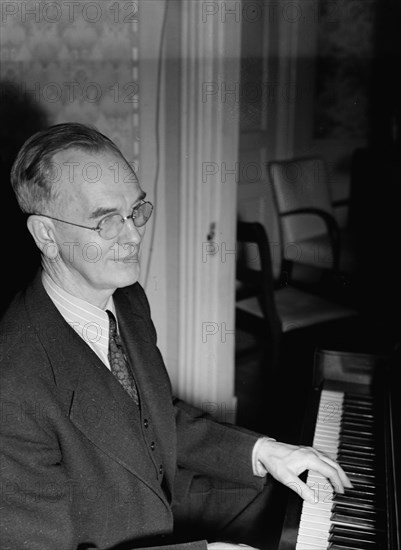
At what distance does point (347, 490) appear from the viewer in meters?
1.51

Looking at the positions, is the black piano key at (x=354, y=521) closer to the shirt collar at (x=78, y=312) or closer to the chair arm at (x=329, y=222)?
the shirt collar at (x=78, y=312)

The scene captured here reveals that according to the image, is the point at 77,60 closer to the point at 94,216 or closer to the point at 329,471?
the point at 94,216

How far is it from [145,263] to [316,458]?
4.44 ft

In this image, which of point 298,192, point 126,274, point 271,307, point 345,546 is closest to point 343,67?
point 298,192

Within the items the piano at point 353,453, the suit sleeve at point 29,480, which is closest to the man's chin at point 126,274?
the suit sleeve at point 29,480

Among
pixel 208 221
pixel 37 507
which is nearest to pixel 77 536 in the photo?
pixel 37 507

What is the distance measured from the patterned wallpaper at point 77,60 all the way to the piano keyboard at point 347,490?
115 centimetres

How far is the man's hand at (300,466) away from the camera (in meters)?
1.48

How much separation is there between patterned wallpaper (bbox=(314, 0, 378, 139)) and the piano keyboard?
13.1 ft

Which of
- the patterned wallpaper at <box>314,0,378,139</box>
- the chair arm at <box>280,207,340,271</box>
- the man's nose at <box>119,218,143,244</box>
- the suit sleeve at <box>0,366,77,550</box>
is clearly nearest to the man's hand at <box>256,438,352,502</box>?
the suit sleeve at <box>0,366,77,550</box>

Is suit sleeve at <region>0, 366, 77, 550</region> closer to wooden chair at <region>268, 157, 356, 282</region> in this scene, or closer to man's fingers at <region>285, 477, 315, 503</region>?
man's fingers at <region>285, 477, 315, 503</region>

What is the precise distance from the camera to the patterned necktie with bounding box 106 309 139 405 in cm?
157

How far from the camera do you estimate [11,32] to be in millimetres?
1988

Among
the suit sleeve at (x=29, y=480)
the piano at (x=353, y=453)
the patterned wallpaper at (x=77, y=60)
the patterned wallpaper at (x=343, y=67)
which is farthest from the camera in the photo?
the patterned wallpaper at (x=343, y=67)
